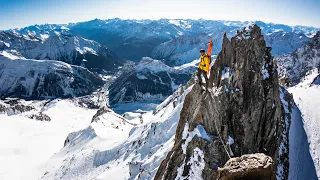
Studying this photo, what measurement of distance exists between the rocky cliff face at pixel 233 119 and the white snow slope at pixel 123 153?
1833cm

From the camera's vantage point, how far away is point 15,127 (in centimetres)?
Result: 17125

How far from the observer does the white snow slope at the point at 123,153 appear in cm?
4976

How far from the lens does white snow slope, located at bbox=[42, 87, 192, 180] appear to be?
163 feet

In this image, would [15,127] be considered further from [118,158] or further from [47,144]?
[118,158]

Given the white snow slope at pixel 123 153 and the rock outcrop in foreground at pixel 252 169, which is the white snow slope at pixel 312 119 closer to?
the white snow slope at pixel 123 153

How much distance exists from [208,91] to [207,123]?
3045mm

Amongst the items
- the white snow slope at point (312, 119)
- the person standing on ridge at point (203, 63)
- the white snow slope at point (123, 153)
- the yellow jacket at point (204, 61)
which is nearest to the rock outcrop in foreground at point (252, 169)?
the person standing on ridge at point (203, 63)

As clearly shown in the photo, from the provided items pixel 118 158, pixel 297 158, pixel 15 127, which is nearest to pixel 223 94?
pixel 297 158

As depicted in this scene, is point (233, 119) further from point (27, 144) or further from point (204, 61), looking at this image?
point (27, 144)

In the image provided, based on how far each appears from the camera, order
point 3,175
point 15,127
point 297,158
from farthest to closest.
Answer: point 15,127 < point 3,175 < point 297,158

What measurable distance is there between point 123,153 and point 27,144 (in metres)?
95.6

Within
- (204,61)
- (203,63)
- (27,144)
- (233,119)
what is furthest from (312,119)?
(27,144)

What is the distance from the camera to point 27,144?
5586 inches

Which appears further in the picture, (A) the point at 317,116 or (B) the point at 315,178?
(A) the point at 317,116
